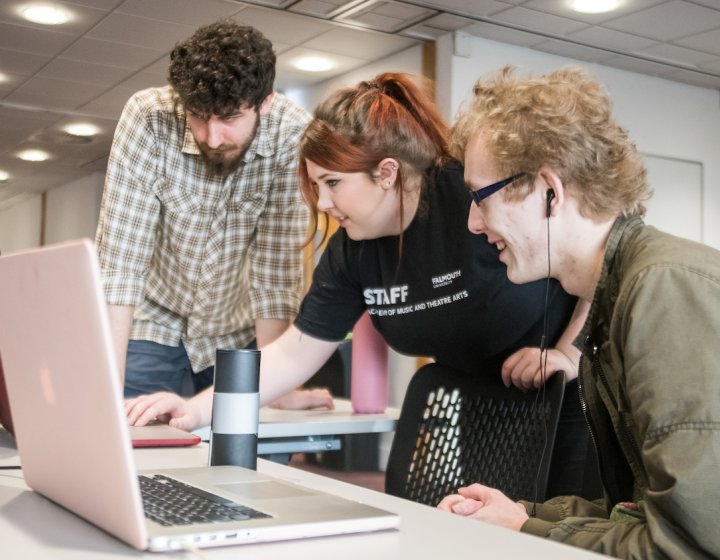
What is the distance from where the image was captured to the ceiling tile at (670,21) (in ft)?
14.8

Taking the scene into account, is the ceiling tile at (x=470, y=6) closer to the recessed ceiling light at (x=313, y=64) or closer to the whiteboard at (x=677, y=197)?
the recessed ceiling light at (x=313, y=64)

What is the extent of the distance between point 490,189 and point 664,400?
385 mm

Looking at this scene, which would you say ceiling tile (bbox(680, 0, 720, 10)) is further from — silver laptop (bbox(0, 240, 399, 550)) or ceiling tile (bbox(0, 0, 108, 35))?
silver laptop (bbox(0, 240, 399, 550))

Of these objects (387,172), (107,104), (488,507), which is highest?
(107,104)

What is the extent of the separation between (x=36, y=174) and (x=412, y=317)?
4.24 meters

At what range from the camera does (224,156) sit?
1938 millimetres

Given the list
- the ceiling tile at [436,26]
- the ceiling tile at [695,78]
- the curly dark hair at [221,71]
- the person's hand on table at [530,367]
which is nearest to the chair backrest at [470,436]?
the person's hand on table at [530,367]

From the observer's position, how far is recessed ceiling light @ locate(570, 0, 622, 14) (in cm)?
445

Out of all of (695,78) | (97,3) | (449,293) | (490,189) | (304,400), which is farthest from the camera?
(695,78)

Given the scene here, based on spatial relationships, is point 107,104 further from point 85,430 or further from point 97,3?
point 85,430

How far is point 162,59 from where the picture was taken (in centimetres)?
488

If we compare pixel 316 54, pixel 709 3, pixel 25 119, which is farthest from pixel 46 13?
pixel 709 3

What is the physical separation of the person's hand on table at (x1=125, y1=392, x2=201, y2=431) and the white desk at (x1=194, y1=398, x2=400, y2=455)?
0.16 m

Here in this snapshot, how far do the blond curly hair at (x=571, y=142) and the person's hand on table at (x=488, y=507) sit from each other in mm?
334
